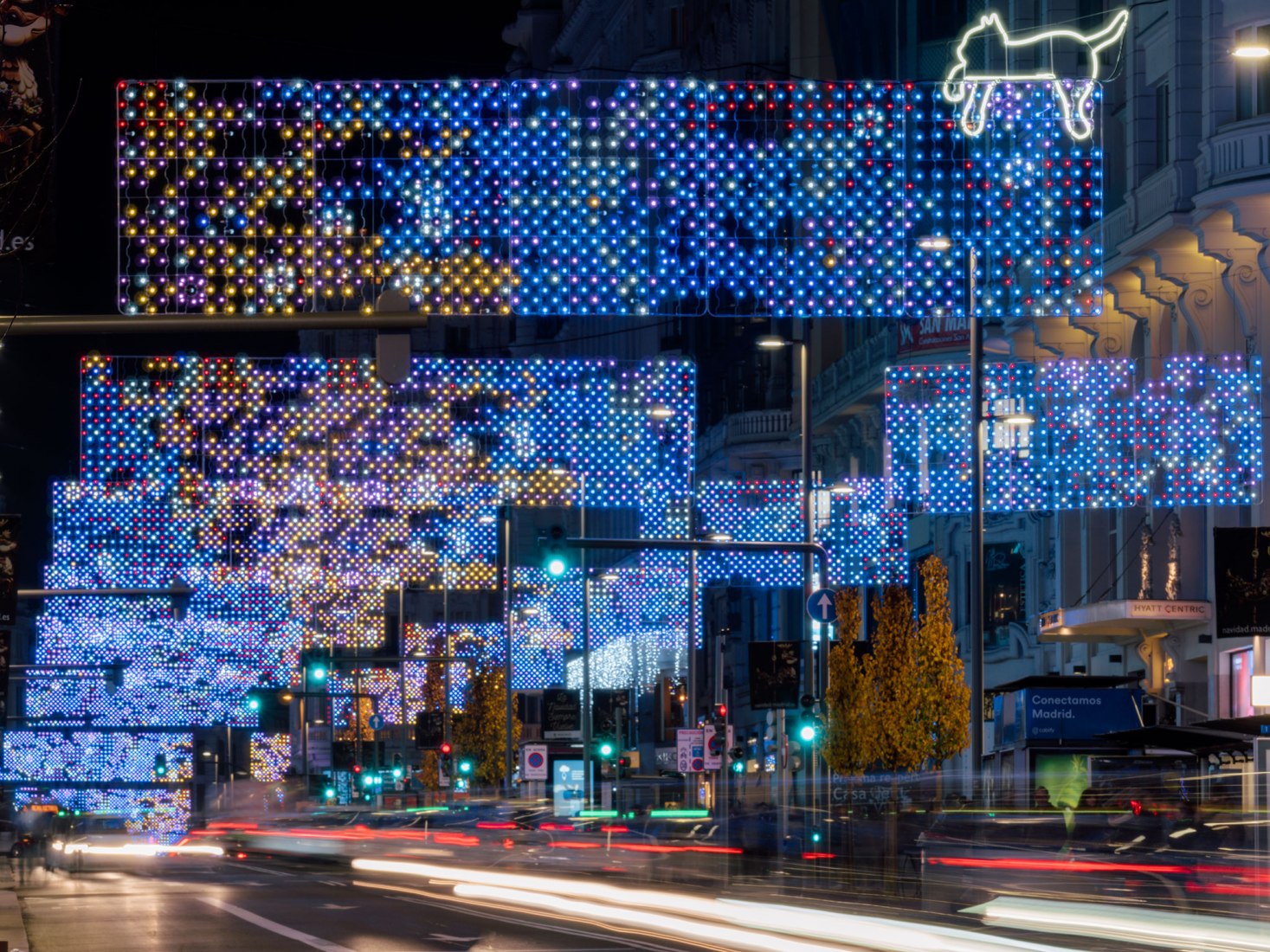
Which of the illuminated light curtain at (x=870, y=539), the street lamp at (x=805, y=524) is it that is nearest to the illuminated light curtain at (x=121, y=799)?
the illuminated light curtain at (x=870, y=539)

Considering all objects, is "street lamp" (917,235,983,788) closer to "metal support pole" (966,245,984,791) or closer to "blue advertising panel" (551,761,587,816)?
"metal support pole" (966,245,984,791)

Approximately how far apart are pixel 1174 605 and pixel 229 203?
21.5m

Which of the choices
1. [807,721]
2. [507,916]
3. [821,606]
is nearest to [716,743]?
[807,721]

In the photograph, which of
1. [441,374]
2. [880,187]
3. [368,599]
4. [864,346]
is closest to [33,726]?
[368,599]

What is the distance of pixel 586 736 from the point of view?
204 ft

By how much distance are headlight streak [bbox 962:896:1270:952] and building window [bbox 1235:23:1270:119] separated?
20.3 metres

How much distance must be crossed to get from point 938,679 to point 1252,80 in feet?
40.0

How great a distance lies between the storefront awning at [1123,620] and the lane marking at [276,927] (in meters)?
16.6

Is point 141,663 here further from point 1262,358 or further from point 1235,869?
point 1235,869

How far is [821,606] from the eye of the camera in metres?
37.1

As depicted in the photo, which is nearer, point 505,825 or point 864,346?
point 505,825

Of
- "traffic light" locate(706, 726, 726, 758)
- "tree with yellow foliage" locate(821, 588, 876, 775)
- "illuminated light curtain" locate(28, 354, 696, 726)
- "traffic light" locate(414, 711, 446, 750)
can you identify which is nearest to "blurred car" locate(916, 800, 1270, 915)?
"illuminated light curtain" locate(28, 354, 696, 726)

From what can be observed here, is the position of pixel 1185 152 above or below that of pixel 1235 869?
above

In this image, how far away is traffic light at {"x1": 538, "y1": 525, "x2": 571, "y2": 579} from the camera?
33.0 meters
